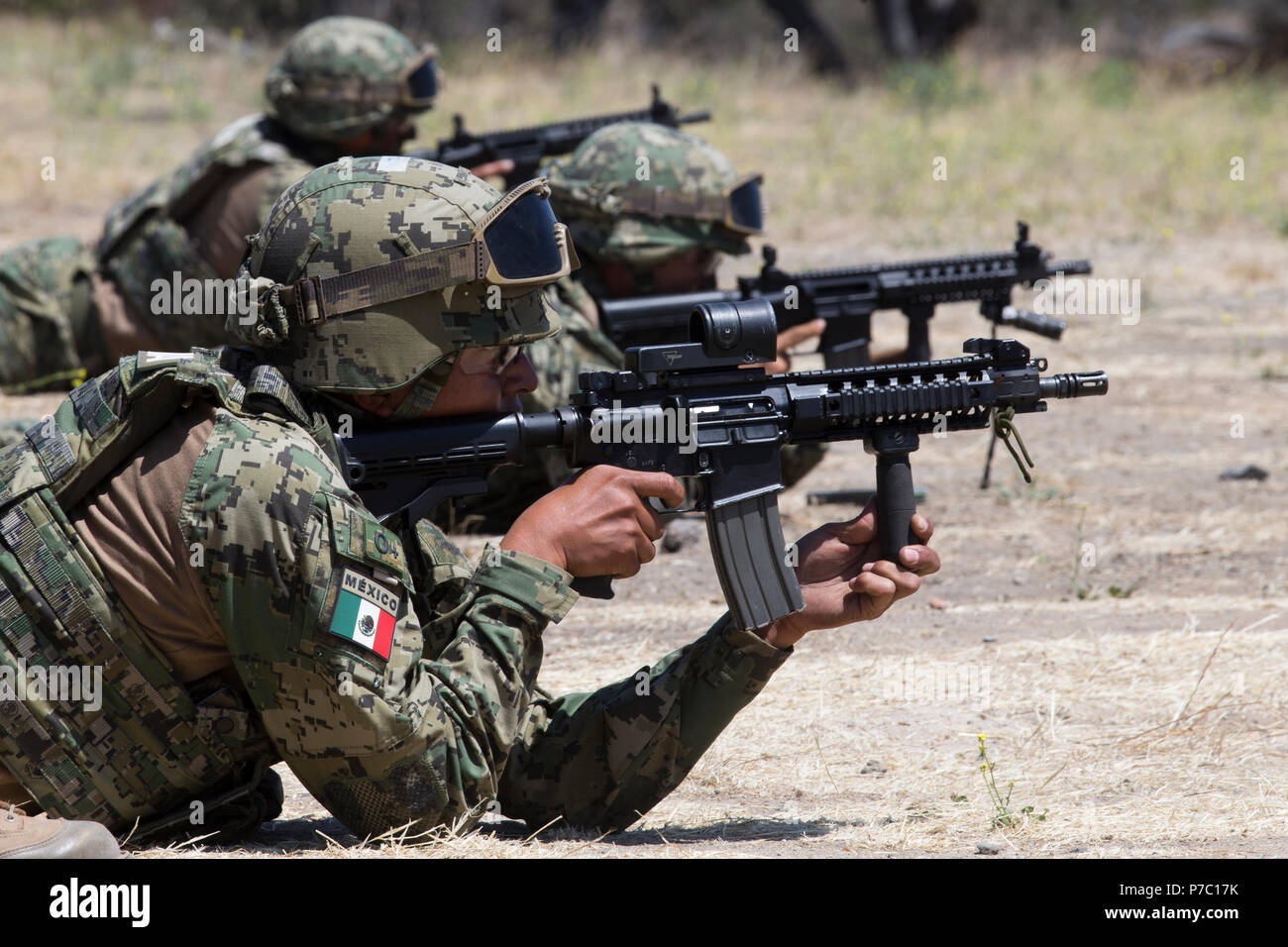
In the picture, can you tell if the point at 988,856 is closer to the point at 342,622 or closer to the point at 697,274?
the point at 342,622

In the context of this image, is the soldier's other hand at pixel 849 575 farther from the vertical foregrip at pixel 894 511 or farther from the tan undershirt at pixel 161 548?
the tan undershirt at pixel 161 548

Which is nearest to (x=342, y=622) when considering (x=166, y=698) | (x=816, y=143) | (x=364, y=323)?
(x=166, y=698)

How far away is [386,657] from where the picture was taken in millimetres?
2959

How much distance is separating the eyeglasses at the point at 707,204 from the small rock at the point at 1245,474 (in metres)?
2.58

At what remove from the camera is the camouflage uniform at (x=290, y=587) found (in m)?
2.88

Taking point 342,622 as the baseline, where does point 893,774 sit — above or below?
below

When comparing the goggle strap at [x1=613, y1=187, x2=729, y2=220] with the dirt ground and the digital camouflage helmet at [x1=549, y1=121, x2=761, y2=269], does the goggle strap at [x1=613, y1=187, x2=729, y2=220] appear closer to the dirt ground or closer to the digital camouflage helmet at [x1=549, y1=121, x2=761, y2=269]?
the digital camouflage helmet at [x1=549, y1=121, x2=761, y2=269]

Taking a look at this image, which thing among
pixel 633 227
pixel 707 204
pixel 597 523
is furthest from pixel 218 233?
pixel 597 523

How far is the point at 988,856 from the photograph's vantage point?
346 cm

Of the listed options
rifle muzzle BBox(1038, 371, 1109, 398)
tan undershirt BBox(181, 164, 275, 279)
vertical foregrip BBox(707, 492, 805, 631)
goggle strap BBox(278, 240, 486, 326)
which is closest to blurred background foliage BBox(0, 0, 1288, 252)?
tan undershirt BBox(181, 164, 275, 279)

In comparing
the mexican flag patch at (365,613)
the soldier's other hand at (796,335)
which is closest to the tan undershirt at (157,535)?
the mexican flag patch at (365,613)

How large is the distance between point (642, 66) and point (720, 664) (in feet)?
50.2

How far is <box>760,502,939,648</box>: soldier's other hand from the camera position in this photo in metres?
3.48

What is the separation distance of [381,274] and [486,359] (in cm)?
33
